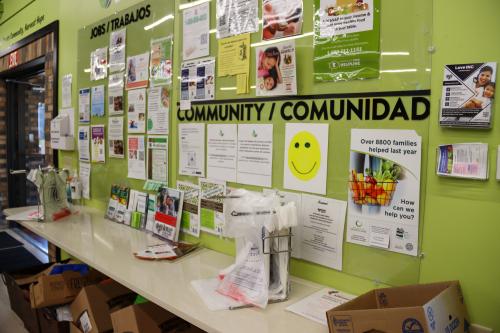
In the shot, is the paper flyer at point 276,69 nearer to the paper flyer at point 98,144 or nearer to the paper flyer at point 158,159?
the paper flyer at point 158,159

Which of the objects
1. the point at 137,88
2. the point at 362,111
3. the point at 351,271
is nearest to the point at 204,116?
the point at 137,88

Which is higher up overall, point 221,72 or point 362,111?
point 221,72

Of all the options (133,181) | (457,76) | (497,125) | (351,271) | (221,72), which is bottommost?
(351,271)

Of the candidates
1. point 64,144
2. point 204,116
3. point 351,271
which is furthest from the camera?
point 64,144

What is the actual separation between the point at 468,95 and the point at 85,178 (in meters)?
2.73

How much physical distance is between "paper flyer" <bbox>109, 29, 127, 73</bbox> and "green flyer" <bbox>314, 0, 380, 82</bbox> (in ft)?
5.13

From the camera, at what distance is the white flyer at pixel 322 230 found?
4.72 feet

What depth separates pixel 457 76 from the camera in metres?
1.14

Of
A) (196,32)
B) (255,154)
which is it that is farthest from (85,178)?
(255,154)

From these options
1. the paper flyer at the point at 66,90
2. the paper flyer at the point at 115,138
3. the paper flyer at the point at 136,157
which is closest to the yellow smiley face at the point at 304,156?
the paper flyer at the point at 136,157

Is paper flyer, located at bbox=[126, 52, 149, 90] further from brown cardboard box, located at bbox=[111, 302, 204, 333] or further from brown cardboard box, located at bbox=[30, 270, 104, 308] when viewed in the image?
brown cardboard box, located at bbox=[111, 302, 204, 333]

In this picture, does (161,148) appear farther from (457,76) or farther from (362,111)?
(457,76)

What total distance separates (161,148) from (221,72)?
0.66 meters

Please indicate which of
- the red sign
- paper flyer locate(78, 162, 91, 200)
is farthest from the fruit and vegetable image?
the red sign
